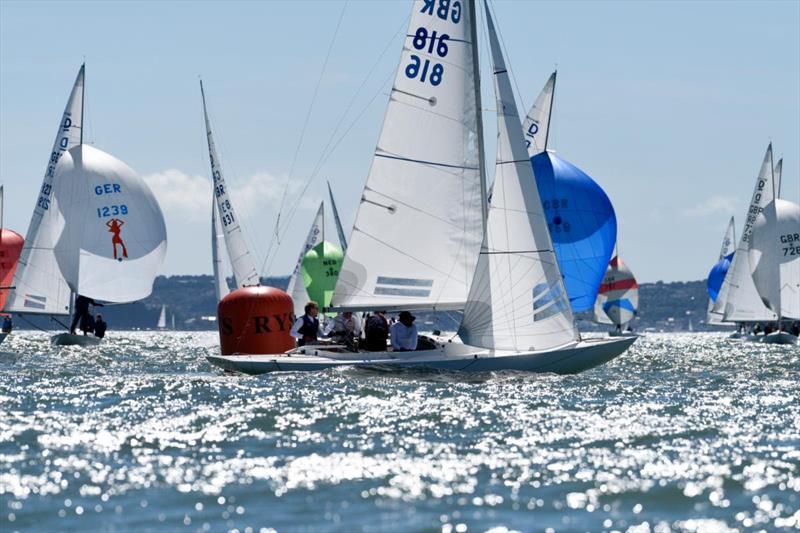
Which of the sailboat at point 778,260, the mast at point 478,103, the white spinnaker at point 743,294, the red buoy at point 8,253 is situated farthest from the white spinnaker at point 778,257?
the mast at point 478,103

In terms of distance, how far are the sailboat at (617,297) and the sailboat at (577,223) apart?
44002 millimetres

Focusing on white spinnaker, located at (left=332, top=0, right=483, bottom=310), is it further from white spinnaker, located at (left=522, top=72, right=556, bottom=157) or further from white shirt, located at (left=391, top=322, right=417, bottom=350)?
white spinnaker, located at (left=522, top=72, right=556, bottom=157)

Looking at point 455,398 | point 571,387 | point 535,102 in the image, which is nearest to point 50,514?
point 455,398

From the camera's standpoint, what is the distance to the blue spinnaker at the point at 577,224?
2528 centimetres

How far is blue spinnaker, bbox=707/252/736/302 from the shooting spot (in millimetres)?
68375

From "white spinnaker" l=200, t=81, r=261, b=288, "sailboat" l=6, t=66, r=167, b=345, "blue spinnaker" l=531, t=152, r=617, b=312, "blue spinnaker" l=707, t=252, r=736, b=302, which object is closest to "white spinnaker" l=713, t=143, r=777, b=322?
"blue spinnaker" l=707, t=252, r=736, b=302

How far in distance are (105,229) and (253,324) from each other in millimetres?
18076

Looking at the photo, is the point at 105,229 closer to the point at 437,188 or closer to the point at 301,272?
the point at 301,272

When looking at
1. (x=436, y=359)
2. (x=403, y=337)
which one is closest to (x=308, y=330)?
(x=403, y=337)

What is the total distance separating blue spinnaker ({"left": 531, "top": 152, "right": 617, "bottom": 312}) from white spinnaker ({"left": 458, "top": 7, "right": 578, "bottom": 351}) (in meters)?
5.97

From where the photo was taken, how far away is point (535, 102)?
29.6m

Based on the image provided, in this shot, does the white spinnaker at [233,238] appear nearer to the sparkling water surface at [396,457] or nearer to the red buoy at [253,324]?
the red buoy at [253,324]

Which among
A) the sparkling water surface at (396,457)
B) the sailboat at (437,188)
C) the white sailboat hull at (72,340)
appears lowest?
the sparkling water surface at (396,457)

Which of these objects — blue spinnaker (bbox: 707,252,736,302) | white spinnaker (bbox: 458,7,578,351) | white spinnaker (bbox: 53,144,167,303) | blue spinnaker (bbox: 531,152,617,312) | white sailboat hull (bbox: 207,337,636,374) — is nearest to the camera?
white sailboat hull (bbox: 207,337,636,374)
